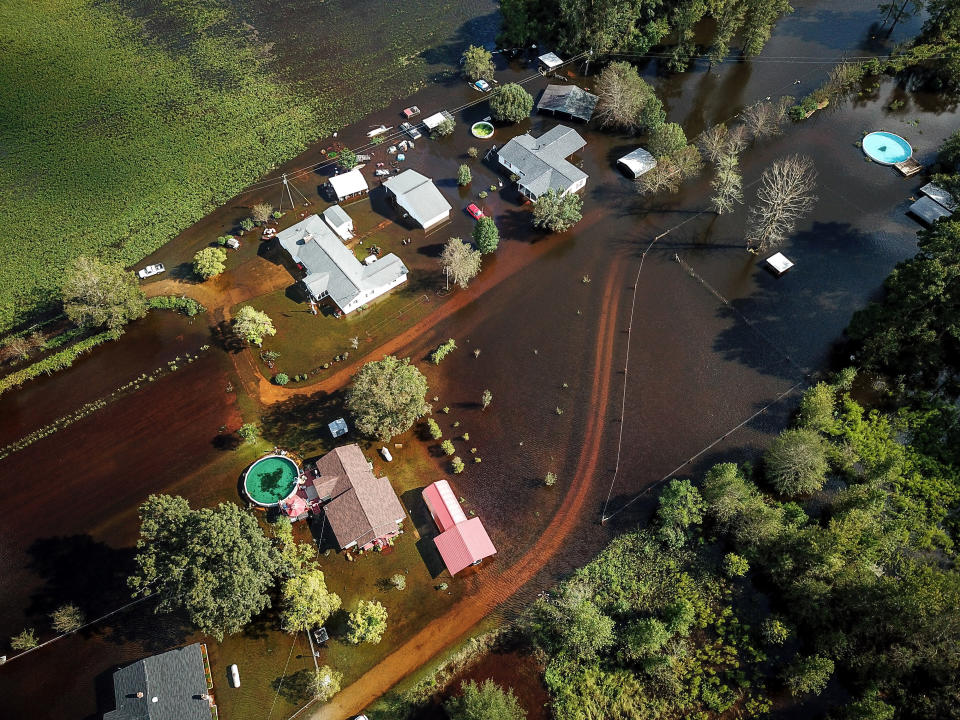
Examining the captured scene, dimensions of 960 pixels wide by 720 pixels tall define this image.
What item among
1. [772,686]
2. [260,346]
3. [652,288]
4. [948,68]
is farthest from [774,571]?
[948,68]

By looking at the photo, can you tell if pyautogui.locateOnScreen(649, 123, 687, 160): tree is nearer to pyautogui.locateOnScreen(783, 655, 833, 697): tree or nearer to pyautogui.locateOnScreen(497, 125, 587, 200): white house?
pyautogui.locateOnScreen(497, 125, 587, 200): white house

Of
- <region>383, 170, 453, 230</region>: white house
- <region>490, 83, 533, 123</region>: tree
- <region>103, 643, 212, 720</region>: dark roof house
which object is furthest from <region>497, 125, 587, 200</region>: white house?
<region>103, 643, 212, 720</region>: dark roof house

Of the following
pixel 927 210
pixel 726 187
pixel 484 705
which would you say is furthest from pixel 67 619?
pixel 927 210

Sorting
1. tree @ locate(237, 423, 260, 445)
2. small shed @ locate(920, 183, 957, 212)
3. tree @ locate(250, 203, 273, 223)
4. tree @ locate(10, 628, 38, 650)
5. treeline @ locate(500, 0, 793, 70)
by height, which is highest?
treeline @ locate(500, 0, 793, 70)

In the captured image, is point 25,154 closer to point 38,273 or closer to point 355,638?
point 38,273

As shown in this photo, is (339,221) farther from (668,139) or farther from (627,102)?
(668,139)

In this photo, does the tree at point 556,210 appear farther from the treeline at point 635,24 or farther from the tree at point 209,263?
the tree at point 209,263
